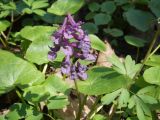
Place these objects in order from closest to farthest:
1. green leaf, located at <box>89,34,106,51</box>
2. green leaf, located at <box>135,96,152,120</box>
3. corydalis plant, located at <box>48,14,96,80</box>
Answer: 1. corydalis plant, located at <box>48,14,96,80</box>
2. green leaf, located at <box>135,96,152,120</box>
3. green leaf, located at <box>89,34,106,51</box>

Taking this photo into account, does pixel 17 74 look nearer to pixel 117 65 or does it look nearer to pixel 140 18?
pixel 117 65

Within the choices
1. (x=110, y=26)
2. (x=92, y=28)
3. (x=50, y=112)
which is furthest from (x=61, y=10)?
(x=50, y=112)

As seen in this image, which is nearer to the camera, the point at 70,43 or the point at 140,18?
the point at 70,43

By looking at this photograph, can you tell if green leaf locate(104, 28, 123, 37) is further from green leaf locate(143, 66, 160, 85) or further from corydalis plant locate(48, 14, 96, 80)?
corydalis plant locate(48, 14, 96, 80)

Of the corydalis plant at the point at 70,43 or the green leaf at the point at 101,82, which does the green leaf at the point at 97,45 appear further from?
the corydalis plant at the point at 70,43

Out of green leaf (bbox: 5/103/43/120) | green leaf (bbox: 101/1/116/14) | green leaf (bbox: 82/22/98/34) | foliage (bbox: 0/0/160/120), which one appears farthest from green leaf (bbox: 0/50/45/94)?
green leaf (bbox: 101/1/116/14)

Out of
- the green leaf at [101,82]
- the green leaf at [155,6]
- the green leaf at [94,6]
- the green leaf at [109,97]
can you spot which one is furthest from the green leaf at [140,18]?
the green leaf at [109,97]

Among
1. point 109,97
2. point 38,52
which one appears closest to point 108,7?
point 38,52
